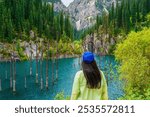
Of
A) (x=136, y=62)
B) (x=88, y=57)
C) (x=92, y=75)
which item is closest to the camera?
(x=88, y=57)

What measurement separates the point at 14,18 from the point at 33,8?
49.1 feet

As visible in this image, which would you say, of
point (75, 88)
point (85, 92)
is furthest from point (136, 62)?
point (75, 88)

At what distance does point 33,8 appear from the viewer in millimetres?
193750

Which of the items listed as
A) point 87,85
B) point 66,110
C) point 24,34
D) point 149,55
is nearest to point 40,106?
point 66,110

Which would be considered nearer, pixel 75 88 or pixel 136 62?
pixel 75 88

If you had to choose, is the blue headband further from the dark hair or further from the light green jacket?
the light green jacket

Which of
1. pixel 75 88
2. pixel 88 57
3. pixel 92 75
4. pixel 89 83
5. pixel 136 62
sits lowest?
pixel 136 62

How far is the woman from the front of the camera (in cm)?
943

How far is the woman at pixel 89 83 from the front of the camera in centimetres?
943

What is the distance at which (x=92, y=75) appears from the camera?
31.2ft

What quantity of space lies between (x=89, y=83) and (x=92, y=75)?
0.21 metres

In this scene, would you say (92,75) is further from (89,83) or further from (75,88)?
(75,88)

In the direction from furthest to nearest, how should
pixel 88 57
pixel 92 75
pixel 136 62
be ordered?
pixel 136 62 < pixel 92 75 < pixel 88 57

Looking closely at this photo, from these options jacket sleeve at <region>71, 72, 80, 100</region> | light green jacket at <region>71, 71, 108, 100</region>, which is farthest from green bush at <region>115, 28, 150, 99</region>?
jacket sleeve at <region>71, 72, 80, 100</region>
